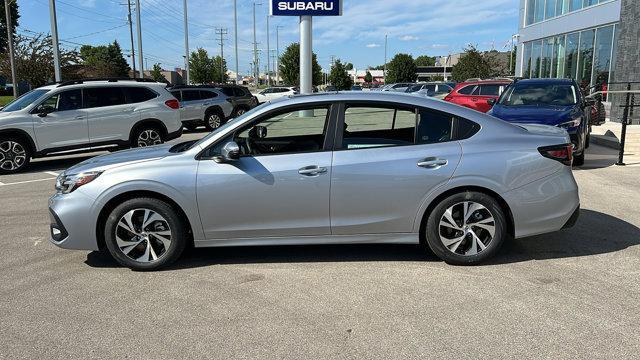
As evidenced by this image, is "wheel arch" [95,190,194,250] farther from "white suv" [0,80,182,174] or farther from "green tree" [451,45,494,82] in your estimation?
"green tree" [451,45,494,82]

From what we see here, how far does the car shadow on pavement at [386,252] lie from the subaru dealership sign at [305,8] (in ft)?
59.4

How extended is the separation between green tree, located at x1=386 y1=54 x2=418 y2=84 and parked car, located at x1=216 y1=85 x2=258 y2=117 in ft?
219

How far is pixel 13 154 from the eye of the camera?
35.4 feet

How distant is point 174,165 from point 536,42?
3003cm

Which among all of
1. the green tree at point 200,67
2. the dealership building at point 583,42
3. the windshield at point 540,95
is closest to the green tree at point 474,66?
the dealership building at point 583,42

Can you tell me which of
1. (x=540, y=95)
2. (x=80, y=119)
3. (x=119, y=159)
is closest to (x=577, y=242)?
(x=119, y=159)

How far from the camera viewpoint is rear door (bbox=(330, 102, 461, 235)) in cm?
463

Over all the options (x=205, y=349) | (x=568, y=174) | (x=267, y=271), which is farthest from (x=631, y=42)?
(x=205, y=349)

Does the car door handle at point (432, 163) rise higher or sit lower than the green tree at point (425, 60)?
lower

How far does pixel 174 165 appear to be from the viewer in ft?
15.4

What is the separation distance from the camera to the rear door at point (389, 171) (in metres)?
4.63

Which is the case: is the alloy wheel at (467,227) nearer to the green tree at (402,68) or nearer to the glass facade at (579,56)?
the glass facade at (579,56)

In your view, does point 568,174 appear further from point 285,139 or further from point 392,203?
point 285,139

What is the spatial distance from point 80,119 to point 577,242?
31.9ft
